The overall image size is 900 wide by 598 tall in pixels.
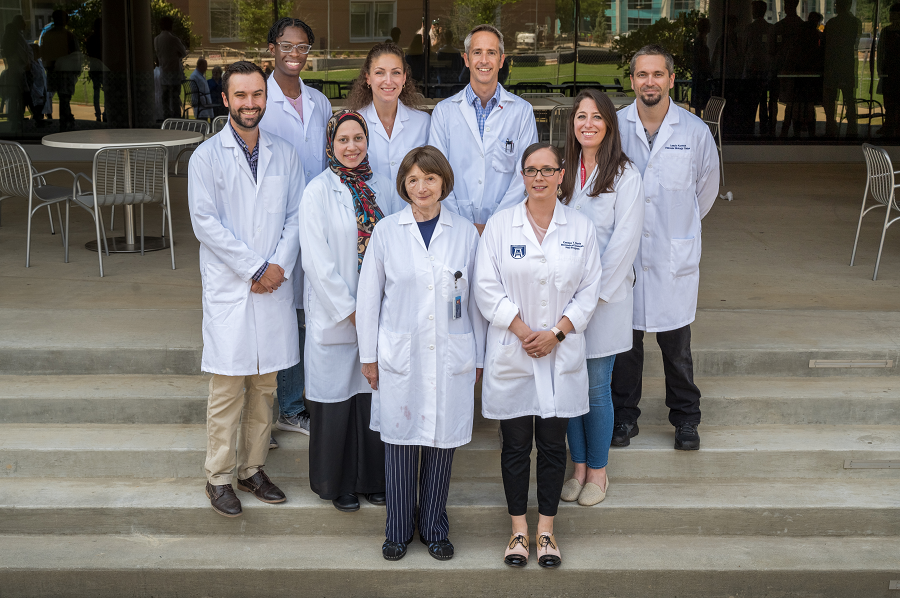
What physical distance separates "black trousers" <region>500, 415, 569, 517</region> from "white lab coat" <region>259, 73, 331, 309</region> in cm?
149

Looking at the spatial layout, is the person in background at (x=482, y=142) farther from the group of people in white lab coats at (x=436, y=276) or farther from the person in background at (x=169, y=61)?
the person in background at (x=169, y=61)

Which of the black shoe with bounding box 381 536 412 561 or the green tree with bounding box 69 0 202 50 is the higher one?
the green tree with bounding box 69 0 202 50

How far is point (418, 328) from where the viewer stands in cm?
332

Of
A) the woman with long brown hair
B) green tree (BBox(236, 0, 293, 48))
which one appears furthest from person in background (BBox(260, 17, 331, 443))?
green tree (BBox(236, 0, 293, 48))

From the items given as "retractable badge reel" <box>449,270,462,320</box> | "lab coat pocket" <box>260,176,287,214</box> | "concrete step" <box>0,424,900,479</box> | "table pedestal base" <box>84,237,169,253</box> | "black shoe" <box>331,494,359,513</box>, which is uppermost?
"lab coat pocket" <box>260,176,287,214</box>

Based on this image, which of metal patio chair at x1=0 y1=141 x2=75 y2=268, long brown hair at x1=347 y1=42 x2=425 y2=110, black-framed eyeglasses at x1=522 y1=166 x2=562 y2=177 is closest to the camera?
black-framed eyeglasses at x1=522 y1=166 x2=562 y2=177

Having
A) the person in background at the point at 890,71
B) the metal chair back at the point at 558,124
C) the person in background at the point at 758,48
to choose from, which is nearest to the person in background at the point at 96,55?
the metal chair back at the point at 558,124

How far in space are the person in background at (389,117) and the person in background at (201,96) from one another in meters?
7.70

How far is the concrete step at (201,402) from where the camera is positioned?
420 centimetres

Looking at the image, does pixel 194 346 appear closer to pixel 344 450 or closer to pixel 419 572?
pixel 344 450

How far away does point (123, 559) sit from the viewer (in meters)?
3.62

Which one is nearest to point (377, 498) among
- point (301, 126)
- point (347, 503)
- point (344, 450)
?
Answer: point (347, 503)

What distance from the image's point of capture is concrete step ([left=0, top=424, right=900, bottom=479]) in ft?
13.0

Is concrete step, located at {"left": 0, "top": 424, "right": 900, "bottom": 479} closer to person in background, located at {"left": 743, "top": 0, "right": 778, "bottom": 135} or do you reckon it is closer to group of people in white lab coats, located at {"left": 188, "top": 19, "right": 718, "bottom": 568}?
group of people in white lab coats, located at {"left": 188, "top": 19, "right": 718, "bottom": 568}
